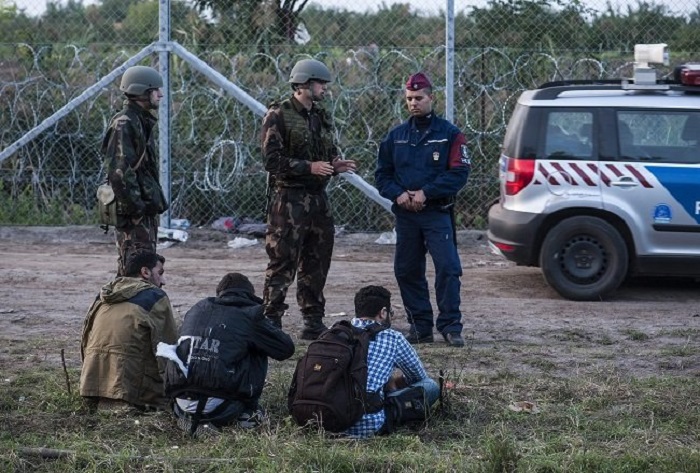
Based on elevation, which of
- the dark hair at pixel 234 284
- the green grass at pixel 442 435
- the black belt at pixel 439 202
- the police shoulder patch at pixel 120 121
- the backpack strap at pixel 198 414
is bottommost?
the green grass at pixel 442 435

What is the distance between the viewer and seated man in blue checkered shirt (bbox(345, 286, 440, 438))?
661 cm

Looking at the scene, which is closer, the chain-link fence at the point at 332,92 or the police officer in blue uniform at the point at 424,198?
the police officer in blue uniform at the point at 424,198

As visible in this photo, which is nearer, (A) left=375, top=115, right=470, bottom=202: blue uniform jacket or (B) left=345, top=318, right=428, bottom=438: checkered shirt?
(B) left=345, top=318, right=428, bottom=438: checkered shirt

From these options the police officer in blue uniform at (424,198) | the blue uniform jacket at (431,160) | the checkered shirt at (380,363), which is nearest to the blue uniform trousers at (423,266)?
the police officer in blue uniform at (424,198)

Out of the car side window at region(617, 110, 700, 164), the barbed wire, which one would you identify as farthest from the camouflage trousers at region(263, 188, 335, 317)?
the barbed wire

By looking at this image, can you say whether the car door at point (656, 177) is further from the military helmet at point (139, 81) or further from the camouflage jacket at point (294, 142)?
the military helmet at point (139, 81)

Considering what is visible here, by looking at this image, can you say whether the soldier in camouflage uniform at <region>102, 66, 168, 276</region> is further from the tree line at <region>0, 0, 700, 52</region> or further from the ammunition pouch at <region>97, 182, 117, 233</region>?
the tree line at <region>0, 0, 700, 52</region>

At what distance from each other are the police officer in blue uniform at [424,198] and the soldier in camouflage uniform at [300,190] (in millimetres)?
395

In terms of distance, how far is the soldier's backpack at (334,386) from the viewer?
6.46 m

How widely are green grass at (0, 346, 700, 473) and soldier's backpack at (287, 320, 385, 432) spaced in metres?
0.11

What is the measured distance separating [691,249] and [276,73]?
18.2 feet

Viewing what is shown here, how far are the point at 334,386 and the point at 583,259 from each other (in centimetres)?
448

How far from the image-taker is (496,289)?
11.1 metres

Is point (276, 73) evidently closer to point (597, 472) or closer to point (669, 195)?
point (669, 195)
